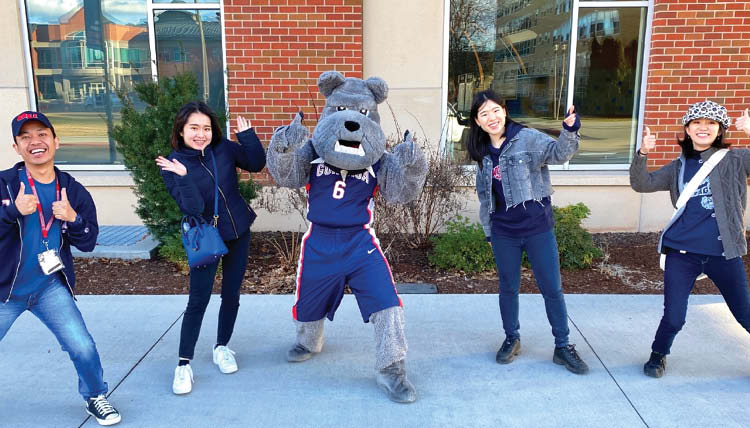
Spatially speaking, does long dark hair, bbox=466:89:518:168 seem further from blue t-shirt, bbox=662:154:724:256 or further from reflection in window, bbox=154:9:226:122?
reflection in window, bbox=154:9:226:122

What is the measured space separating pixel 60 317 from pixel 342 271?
1.47 metres

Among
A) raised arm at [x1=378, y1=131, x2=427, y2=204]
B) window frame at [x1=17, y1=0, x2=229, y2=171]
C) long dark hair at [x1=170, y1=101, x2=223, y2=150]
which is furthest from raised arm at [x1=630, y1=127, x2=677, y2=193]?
window frame at [x1=17, y1=0, x2=229, y2=171]

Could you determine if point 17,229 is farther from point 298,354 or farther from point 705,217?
point 705,217

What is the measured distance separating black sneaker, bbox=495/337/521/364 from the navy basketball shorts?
0.89 metres

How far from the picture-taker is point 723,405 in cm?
334

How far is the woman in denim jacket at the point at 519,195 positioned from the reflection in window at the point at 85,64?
504cm

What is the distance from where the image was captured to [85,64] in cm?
734

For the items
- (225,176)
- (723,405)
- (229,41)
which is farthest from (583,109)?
(225,176)

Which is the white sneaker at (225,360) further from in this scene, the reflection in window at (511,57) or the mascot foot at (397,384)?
the reflection in window at (511,57)

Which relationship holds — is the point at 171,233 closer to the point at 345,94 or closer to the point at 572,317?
the point at 345,94

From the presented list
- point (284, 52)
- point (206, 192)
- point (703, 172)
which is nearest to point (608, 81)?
point (284, 52)

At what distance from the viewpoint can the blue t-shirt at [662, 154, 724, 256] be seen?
11.2 ft

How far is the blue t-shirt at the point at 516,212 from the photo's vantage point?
11.9 ft

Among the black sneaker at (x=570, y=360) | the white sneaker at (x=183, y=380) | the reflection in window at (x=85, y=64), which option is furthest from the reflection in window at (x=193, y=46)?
the black sneaker at (x=570, y=360)
